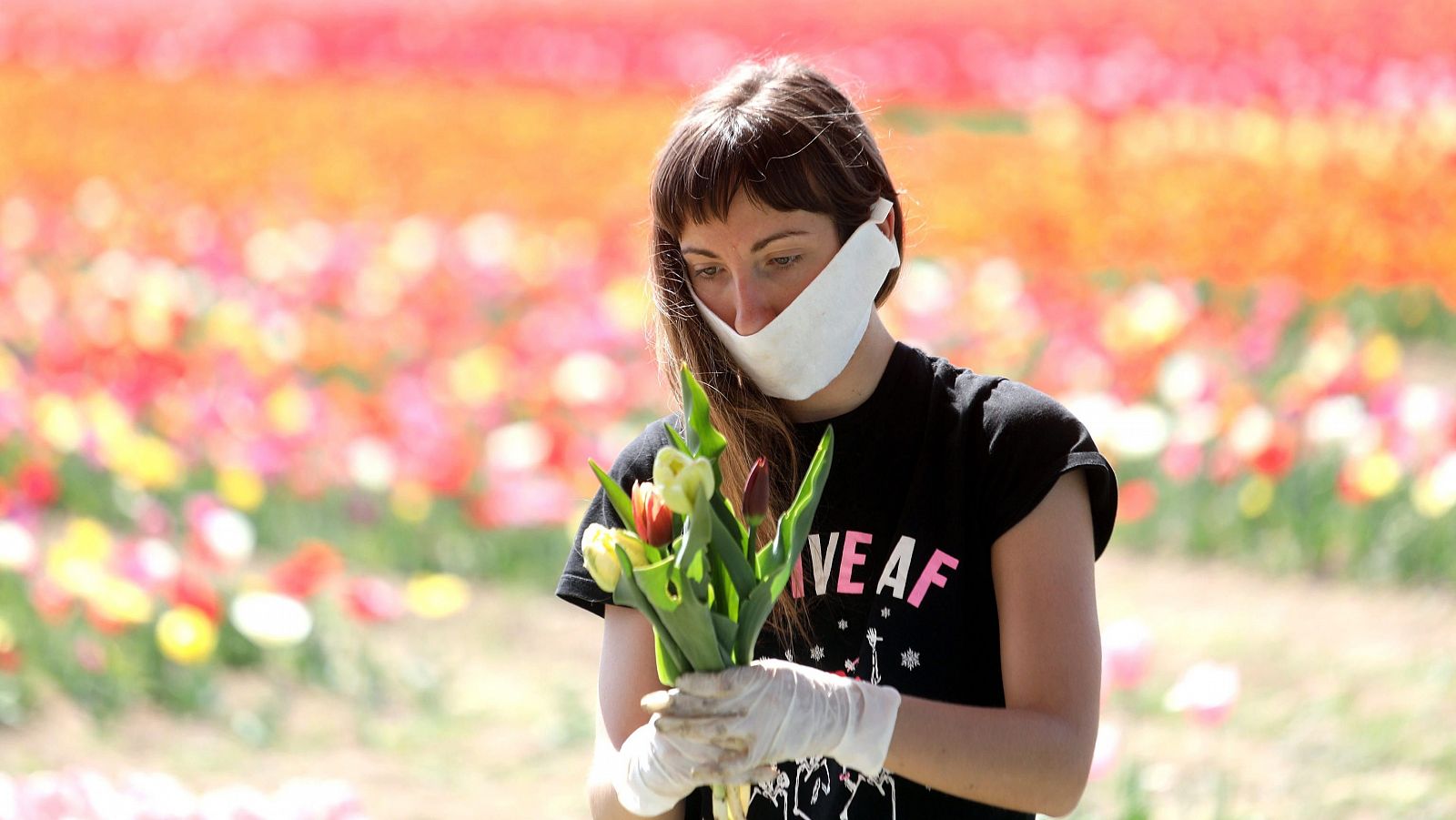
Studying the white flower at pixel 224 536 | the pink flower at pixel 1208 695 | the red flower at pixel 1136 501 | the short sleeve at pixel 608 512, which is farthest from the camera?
the red flower at pixel 1136 501

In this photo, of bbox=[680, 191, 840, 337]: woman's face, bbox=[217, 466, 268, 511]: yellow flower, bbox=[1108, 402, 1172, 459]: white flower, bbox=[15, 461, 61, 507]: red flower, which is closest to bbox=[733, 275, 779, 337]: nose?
bbox=[680, 191, 840, 337]: woman's face

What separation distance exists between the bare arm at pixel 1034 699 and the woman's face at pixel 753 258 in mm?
312

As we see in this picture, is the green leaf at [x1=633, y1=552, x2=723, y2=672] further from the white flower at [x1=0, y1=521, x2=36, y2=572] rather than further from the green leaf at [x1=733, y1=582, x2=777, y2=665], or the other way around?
the white flower at [x1=0, y1=521, x2=36, y2=572]

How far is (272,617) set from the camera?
3.63m

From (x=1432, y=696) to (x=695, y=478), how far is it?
2.60 metres

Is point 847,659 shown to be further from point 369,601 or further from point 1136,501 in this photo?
point 1136,501

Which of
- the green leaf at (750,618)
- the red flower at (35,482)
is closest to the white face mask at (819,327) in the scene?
the green leaf at (750,618)

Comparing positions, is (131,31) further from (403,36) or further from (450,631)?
(450,631)

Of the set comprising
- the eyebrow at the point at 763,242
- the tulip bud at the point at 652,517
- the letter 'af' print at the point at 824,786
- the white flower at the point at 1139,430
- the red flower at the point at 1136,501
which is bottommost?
the letter 'af' print at the point at 824,786

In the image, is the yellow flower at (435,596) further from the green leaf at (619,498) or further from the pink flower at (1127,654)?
the green leaf at (619,498)

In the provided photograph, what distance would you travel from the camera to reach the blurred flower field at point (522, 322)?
3.81 m

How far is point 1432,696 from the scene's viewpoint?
3.42 metres

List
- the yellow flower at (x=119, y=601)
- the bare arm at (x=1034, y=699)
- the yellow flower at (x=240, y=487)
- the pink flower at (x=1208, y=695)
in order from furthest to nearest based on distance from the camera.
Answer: the yellow flower at (x=240, y=487), the yellow flower at (x=119, y=601), the pink flower at (x=1208, y=695), the bare arm at (x=1034, y=699)

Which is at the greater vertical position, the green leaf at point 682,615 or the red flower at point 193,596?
the red flower at point 193,596
